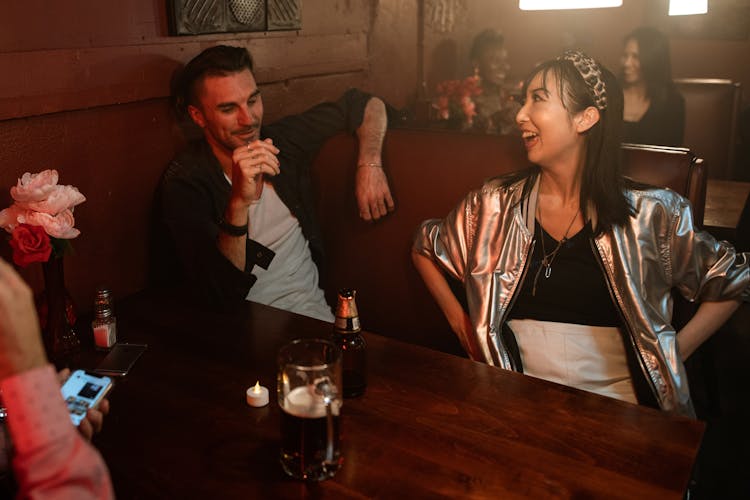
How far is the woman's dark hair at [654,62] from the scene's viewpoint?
3691 mm

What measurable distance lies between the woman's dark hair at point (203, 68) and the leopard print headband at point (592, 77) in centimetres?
94

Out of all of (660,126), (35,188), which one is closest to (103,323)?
(35,188)

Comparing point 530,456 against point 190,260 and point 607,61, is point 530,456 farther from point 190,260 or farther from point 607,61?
point 607,61

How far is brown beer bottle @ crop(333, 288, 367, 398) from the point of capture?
4.32 ft

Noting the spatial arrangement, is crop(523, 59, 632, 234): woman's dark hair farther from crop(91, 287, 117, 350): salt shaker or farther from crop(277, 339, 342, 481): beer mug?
crop(91, 287, 117, 350): salt shaker

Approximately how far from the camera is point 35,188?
1.54m

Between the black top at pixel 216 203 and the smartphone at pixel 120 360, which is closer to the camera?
the smartphone at pixel 120 360

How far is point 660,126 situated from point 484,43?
1.21m

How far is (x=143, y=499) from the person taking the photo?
108cm

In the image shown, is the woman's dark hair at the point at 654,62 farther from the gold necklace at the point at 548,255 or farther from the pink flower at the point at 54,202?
the pink flower at the point at 54,202

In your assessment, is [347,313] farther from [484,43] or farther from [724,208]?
[484,43]

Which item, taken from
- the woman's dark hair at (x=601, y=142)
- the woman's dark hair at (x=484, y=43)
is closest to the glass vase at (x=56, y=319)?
the woman's dark hair at (x=601, y=142)

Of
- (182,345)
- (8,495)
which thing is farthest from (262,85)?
(8,495)

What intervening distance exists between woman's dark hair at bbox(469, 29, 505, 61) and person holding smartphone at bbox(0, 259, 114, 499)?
3865 mm
